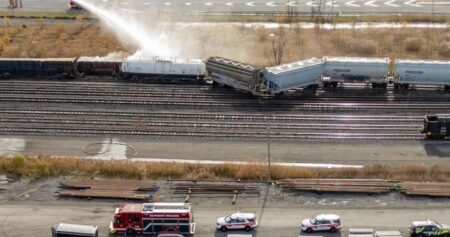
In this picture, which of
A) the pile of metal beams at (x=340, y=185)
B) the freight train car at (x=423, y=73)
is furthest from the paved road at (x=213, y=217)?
the freight train car at (x=423, y=73)

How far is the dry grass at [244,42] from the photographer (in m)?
61.2

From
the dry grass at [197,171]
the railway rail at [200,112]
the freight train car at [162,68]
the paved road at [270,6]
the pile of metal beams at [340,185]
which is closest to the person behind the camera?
the pile of metal beams at [340,185]

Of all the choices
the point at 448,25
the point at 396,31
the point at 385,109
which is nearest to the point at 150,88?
the point at 385,109

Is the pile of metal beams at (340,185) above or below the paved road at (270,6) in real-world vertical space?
below

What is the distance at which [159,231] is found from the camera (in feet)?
111

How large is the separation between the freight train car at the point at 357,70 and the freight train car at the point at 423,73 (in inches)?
45.4

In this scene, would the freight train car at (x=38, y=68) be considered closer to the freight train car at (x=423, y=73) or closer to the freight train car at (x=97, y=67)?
the freight train car at (x=97, y=67)

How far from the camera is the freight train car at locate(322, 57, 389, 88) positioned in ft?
173

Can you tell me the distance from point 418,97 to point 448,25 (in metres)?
19.6

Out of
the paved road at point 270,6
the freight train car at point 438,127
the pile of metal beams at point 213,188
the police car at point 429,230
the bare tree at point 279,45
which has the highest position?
the paved road at point 270,6

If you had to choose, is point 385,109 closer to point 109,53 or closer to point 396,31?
point 396,31

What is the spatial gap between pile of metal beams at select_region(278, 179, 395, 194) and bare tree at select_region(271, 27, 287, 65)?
21661mm

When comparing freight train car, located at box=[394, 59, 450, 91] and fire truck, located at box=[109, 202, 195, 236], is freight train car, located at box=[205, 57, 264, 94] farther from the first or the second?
fire truck, located at box=[109, 202, 195, 236]

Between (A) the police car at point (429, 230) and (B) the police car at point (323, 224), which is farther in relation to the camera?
(B) the police car at point (323, 224)
